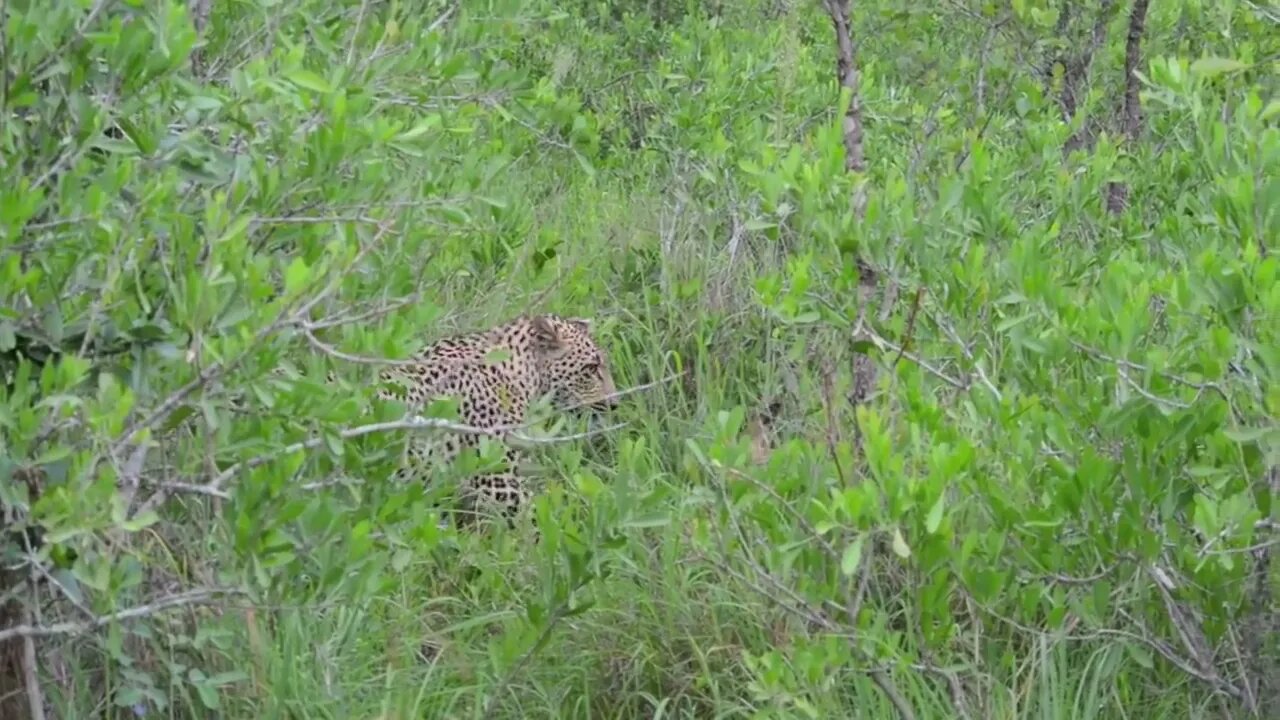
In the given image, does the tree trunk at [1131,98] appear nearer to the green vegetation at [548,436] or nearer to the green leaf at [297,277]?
the green vegetation at [548,436]

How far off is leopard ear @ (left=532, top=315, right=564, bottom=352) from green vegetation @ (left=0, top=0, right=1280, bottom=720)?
73cm

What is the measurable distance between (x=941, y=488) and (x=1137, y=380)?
532 millimetres

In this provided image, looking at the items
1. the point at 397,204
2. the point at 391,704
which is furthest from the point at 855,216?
the point at 391,704

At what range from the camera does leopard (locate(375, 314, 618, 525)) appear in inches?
193

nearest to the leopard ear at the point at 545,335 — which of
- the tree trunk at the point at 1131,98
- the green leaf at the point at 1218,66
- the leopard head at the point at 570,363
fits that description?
the leopard head at the point at 570,363

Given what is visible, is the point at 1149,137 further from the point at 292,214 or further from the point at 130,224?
the point at 130,224

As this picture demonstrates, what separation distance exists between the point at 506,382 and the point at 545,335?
0.21 m

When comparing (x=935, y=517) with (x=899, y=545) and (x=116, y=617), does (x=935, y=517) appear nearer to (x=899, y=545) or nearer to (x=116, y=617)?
(x=899, y=545)

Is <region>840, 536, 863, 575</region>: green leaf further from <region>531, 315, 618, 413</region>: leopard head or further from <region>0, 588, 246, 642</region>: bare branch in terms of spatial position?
<region>531, 315, 618, 413</region>: leopard head

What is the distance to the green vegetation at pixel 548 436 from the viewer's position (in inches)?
115

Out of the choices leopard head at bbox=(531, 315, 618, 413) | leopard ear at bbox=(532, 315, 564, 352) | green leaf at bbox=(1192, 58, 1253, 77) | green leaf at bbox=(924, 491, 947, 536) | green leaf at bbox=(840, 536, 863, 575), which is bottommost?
leopard head at bbox=(531, 315, 618, 413)

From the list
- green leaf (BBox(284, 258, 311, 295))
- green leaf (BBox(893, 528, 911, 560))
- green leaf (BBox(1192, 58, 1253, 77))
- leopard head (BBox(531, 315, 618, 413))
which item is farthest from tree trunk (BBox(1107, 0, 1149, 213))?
green leaf (BBox(284, 258, 311, 295))

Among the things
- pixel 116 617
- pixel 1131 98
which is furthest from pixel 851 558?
pixel 1131 98

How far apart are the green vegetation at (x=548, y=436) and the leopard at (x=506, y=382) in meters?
0.33
